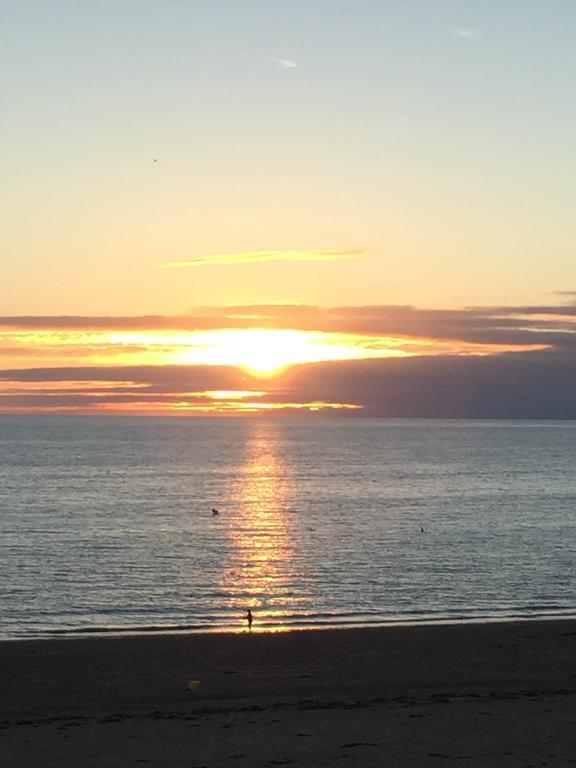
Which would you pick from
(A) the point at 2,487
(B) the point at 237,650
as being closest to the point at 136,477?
(A) the point at 2,487

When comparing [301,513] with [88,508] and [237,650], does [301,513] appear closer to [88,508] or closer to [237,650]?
[88,508]

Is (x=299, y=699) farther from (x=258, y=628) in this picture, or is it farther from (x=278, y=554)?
(x=278, y=554)

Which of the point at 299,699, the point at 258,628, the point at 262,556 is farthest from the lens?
the point at 262,556

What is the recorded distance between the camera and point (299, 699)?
24.2 m

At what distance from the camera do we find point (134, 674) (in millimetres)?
28141

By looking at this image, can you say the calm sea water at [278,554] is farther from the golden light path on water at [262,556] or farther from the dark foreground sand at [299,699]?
the dark foreground sand at [299,699]

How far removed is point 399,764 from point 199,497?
326ft

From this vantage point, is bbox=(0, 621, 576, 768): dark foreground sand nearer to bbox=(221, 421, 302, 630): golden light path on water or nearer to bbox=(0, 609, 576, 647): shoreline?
bbox=(0, 609, 576, 647): shoreline

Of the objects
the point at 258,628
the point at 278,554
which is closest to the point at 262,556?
the point at 278,554

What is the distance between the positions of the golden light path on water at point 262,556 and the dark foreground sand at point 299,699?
8.87 m

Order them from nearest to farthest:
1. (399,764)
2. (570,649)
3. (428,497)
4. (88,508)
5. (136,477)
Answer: (399,764) < (570,649) < (88,508) < (428,497) < (136,477)

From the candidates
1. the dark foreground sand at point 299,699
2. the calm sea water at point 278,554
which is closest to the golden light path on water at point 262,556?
the calm sea water at point 278,554

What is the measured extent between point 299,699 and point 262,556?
136ft

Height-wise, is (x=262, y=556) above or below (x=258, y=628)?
above
